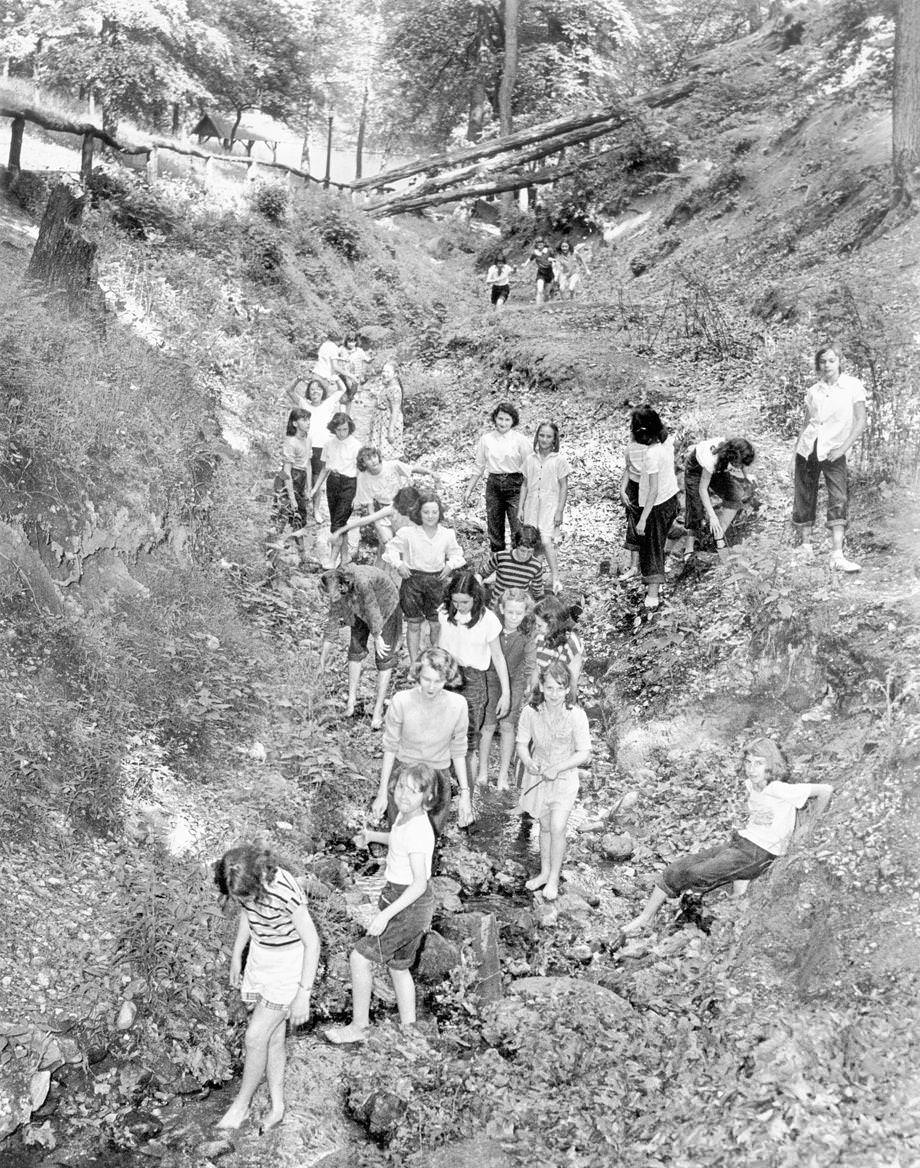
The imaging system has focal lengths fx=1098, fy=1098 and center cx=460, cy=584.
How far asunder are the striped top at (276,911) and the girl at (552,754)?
2.16 metres

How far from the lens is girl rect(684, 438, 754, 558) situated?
9.66 m

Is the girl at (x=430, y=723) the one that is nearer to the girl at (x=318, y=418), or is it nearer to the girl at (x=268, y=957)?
the girl at (x=268, y=957)

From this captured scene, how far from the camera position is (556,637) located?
7715 mm

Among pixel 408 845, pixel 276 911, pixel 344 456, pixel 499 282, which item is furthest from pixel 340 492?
pixel 499 282

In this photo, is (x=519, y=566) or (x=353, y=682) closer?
(x=519, y=566)

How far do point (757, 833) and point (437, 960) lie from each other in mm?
2062

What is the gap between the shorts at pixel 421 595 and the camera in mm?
8625

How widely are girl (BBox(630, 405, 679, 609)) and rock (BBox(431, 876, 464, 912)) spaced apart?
3818 mm

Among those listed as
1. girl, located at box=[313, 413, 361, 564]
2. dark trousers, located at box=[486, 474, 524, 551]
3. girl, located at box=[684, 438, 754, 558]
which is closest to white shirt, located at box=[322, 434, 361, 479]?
girl, located at box=[313, 413, 361, 564]

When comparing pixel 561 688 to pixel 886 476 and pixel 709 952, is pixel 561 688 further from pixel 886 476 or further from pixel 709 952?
pixel 886 476

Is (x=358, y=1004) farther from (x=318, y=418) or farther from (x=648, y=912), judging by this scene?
(x=318, y=418)

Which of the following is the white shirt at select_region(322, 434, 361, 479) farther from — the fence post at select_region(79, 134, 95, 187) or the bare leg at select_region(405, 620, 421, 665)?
the fence post at select_region(79, 134, 95, 187)

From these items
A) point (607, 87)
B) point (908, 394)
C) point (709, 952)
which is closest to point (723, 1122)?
point (709, 952)

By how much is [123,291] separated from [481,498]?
17.8ft
